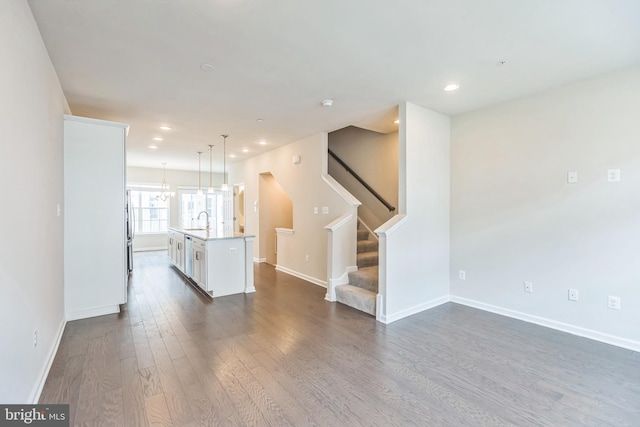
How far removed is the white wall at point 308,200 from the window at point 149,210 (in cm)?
476

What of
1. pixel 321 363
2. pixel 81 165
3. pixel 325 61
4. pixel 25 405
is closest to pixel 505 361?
pixel 321 363

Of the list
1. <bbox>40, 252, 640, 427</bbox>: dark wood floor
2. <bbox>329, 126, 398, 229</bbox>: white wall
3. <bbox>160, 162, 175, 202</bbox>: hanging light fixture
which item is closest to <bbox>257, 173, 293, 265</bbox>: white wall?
<bbox>329, 126, 398, 229</bbox>: white wall

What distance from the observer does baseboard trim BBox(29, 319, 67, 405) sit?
1.97m

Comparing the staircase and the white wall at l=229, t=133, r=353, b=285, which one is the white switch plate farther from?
the white wall at l=229, t=133, r=353, b=285

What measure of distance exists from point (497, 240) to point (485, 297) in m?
0.79

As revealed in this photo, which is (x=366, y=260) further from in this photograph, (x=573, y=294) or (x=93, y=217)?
(x=93, y=217)

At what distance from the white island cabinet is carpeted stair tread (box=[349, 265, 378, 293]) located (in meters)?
3.08

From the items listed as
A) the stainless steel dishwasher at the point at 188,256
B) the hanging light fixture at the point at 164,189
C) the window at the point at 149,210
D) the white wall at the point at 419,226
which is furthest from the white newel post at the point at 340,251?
the window at the point at 149,210

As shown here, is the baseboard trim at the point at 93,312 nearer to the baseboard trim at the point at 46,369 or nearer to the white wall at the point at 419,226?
the baseboard trim at the point at 46,369

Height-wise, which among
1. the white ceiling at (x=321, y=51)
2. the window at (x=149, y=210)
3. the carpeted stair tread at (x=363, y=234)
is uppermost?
the white ceiling at (x=321, y=51)

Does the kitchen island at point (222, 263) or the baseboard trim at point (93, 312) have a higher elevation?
the kitchen island at point (222, 263)

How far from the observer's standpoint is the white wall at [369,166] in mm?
5547

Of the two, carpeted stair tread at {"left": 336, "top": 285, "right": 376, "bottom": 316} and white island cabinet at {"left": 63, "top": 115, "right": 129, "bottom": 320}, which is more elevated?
white island cabinet at {"left": 63, "top": 115, "right": 129, "bottom": 320}

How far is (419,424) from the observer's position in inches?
72.0
